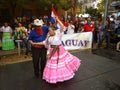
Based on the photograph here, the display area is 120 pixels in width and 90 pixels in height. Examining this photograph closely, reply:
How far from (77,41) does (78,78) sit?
4196 mm

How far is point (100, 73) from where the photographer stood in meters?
5.88

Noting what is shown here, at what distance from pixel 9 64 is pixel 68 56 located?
10.0 feet

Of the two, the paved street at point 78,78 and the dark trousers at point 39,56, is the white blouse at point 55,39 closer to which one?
the dark trousers at point 39,56

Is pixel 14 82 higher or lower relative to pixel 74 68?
lower

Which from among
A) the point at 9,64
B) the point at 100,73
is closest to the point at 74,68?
the point at 100,73

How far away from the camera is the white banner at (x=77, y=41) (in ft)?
30.9

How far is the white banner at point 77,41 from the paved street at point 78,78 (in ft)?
7.50

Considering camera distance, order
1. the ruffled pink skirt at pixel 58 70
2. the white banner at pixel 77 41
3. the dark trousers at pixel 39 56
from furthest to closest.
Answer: the white banner at pixel 77 41 < the dark trousers at pixel 39 56 < the ruffled pink skirt at pixel 58 70

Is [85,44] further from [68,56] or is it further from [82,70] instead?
[68,56]

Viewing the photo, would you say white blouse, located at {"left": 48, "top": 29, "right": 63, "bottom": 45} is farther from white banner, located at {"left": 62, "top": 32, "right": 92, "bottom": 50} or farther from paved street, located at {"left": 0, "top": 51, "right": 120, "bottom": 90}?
white banner, located at {"left": 62, "top": 32, "right": 92, "bottom": 50}

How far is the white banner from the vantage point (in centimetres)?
941

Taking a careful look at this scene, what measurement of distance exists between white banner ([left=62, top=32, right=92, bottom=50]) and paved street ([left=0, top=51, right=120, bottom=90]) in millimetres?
2287

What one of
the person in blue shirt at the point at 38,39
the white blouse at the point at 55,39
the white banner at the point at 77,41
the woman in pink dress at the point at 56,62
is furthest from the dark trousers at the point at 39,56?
the white banner at the point at 77,41

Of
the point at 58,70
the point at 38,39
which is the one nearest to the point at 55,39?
the point at 38,39
